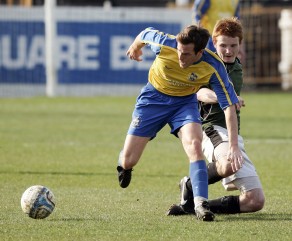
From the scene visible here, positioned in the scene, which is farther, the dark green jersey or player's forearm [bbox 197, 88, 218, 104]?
the dark green jersey

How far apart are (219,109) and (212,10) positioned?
684 centimetres

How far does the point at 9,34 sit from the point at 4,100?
5.44 ft

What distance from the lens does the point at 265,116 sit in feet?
60.1

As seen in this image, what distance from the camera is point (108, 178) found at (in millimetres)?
10273

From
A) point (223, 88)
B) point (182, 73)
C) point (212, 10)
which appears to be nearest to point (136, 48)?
point (182, 73)

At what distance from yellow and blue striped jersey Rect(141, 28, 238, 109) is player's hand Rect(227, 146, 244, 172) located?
37 centimetres

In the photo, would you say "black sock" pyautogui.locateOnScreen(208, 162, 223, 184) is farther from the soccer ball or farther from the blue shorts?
the soccer ball

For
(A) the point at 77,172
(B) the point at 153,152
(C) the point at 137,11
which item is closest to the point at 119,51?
(C) the point at 137,11

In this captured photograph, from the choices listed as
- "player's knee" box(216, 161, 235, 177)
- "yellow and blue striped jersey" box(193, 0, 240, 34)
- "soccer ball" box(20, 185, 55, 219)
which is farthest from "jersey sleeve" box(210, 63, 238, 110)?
"yellow and blue striped jersey" box(193, 0, 240, 34)

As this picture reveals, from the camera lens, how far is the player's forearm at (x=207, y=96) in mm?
7930

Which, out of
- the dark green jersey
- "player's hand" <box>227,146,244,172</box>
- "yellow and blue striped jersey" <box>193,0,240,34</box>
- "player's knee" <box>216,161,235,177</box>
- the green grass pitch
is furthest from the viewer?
"yellow and blue striped jersey" <box>193,0,240,34</box>

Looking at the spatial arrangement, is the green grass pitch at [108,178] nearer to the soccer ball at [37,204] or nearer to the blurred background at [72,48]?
the soccer ball at [37,204]

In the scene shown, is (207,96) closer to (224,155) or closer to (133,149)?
(224,155)

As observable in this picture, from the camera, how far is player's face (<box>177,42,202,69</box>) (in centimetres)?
739
